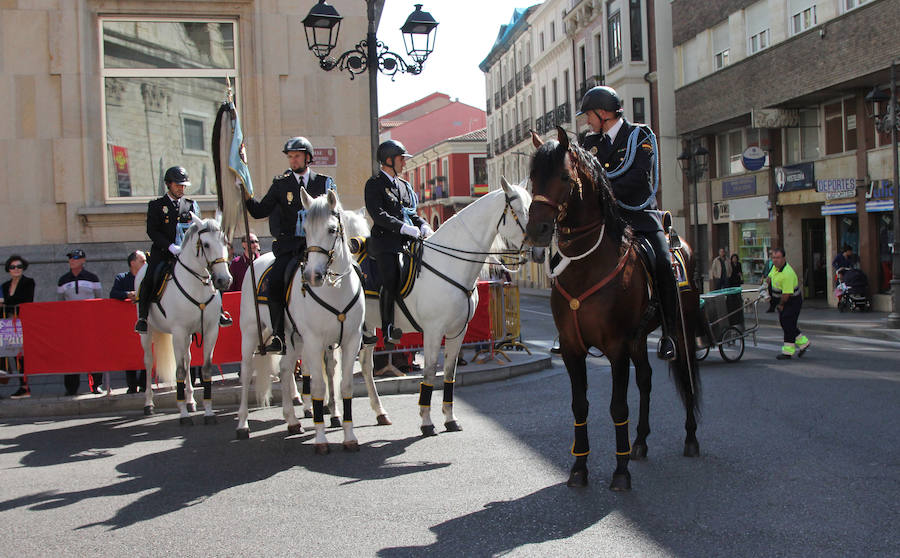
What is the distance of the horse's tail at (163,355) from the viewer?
1038 cm

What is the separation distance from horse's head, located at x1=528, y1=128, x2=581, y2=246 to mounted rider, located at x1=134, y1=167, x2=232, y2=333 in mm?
5629

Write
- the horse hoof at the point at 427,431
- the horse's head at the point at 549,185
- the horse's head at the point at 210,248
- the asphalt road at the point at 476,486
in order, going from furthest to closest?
the horse's head at the point at 210,248, the horse hoof at the point at 427,431, the horse's head at the point at 549,185, the asphalt road at the point at 476,486

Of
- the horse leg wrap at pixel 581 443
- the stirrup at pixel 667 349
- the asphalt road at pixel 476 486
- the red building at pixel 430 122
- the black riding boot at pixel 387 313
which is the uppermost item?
the red building at pixel 430 122

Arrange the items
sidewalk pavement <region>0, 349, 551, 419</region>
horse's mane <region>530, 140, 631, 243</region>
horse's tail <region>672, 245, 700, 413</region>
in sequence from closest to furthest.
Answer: horse's mane <region>530, 140, 631, 243</region> < horse's tail <region>672, 245, 700, 413</region> < sidewalk pavement <region>0, 349, 551, 419</region>

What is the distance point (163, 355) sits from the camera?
10445mm

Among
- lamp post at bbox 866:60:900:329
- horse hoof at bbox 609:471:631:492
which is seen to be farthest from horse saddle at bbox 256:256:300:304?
lamp post at bbox 866:60:900:329

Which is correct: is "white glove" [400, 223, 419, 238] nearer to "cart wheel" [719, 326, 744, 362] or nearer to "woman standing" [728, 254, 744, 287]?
"cart wheel" [719, 326, 744, 362]

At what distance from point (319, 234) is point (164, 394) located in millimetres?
4898

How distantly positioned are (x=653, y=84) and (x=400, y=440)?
34567 mm

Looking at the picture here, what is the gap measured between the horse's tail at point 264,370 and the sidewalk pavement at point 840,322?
8901 millimetres

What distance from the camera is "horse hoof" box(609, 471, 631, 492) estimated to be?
5648 mm

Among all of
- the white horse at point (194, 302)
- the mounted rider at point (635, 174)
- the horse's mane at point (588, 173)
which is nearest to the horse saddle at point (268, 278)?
the white horse at point (194, 302)

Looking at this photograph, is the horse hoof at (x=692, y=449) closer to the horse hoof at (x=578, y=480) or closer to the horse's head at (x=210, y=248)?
the horse hoof at (x=578, y=480)

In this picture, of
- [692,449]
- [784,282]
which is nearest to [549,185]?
[692,449]
